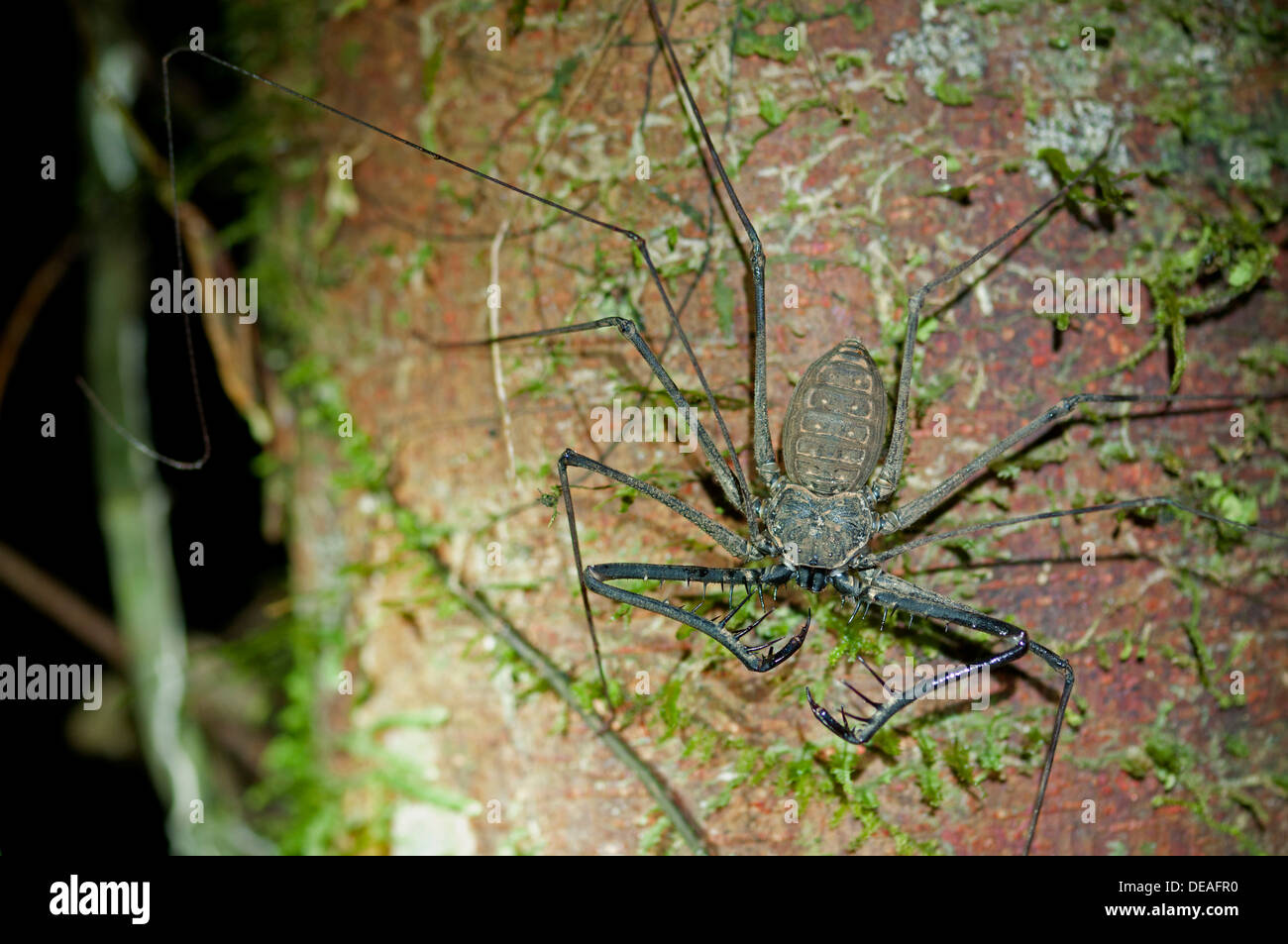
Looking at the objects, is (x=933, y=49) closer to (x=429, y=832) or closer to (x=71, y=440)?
(x=429, y=832)

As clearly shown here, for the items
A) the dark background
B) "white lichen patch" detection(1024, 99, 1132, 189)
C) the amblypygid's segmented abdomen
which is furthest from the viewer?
the dark background

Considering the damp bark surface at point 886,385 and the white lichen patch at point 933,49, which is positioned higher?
the white lichen patch at point 933,49

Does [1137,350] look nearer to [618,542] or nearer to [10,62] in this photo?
[618,542]

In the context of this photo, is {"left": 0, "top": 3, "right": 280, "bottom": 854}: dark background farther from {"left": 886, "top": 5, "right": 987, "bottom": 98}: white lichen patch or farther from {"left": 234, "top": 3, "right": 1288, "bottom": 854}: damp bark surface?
{"left": 886, "top": 5, "right": 987, "bottom": 98}: white lichen patch

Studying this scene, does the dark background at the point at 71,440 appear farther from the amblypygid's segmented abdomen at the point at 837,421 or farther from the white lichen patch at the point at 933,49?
the white lichen patch at the point at 933,49

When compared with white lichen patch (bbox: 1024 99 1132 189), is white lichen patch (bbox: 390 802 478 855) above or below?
below

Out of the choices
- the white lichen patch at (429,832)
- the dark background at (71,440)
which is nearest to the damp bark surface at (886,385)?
the white lichen patch at (429,832)

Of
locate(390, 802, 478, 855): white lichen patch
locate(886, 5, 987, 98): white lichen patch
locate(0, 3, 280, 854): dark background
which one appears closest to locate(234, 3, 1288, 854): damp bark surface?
locate(886, 5, 987, 98): white lichen patch

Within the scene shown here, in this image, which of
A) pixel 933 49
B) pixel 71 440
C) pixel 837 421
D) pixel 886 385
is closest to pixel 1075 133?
pixel 933 49

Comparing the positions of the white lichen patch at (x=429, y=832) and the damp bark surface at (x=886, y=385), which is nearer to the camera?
the damp bark surface at (x=886, y=385)
